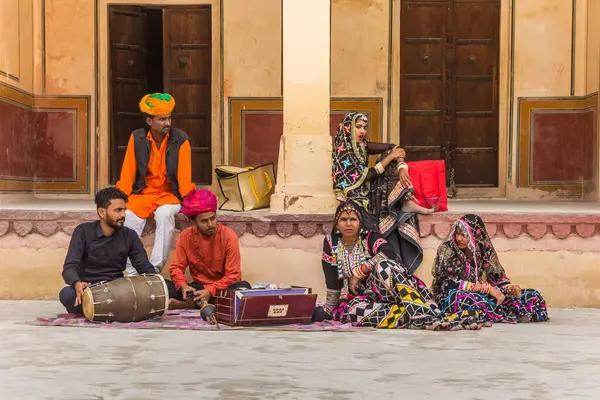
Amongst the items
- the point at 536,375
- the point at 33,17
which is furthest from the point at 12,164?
the point at 536,375

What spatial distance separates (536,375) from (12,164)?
6848mm

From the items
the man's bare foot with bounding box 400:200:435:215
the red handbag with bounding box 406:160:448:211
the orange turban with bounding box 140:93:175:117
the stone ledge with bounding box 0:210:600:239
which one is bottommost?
the stone ledge with bounding box 0:210:600:239

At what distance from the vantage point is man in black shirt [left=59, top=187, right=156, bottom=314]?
20.9ft

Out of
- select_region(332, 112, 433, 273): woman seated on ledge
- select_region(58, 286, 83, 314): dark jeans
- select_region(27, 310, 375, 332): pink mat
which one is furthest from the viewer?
select_region(332, 112, 433, 273): woman seated on ledge

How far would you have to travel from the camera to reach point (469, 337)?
5.81 metres

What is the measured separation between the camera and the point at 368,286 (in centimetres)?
643

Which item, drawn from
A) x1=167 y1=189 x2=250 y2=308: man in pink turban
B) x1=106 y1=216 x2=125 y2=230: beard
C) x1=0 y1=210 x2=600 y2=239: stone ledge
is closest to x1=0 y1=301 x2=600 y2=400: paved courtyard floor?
x1=106 y1=216 x2=125 y2=230: beard

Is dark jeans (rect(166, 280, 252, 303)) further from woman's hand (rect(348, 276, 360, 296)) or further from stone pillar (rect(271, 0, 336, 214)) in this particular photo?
stone pillar (rect(271, 0, 336, 214))

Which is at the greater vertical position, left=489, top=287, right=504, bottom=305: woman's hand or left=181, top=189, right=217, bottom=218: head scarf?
left=181, top=189, right=217, bottom=218: head scarf

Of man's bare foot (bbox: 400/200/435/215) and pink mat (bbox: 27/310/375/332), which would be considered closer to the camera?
pink mat (bbox: 27/310/375/332)

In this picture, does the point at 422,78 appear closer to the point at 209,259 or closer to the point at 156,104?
the point at 156,104

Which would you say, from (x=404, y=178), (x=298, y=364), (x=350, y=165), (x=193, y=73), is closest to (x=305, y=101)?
(x=350, y=165)

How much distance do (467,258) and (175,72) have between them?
5.48 meters

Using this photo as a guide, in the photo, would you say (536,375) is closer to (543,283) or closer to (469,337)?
(469,337)
